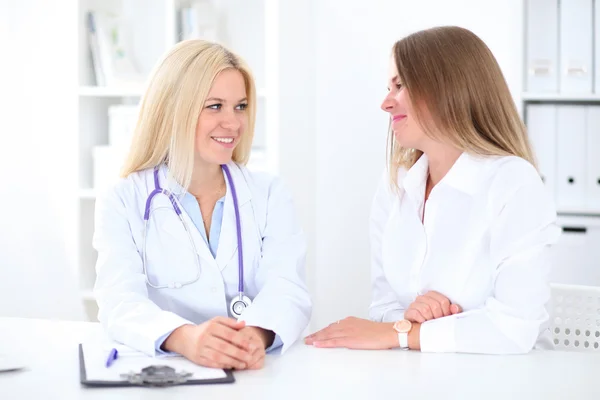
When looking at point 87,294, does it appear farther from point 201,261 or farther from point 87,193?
point 201,261

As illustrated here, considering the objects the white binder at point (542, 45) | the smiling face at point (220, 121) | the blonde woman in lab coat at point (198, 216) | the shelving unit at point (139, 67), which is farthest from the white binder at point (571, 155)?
the smiling face at point (220, 121)

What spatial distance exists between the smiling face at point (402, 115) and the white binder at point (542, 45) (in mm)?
1153

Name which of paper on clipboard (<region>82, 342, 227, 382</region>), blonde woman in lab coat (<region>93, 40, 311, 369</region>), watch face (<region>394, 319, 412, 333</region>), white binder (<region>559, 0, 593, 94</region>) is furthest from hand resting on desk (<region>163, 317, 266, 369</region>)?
white binder (<region>559, 0, 593, 94</region>)

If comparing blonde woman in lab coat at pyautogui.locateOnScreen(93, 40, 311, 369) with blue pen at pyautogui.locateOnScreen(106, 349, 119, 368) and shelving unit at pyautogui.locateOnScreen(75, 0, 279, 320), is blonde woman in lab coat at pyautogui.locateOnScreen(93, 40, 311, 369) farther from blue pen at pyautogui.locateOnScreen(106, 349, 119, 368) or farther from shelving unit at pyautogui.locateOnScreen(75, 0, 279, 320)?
shelving unit at pyautogui.locateOnScreen(75, 0, 279, 320)

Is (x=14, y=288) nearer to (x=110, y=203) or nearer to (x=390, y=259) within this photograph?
(x=110, y=203)

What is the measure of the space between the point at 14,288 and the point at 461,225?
2.30 meters

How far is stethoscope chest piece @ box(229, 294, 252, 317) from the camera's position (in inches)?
74.2

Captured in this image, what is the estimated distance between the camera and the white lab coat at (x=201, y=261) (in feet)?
5.80

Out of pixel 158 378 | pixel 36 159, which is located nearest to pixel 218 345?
pixel 158 378

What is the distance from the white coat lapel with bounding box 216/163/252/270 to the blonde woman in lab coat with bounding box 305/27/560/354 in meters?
0.31

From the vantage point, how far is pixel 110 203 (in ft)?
6.25

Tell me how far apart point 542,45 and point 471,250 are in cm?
136

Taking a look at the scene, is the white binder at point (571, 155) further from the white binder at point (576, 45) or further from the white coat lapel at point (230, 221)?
the white coat lapel at point (230, 221)

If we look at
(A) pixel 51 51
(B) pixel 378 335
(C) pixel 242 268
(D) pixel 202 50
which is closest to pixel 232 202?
(C) pixel 242 268
